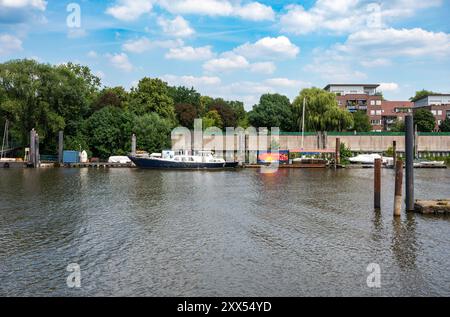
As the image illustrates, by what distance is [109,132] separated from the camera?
75.4 m

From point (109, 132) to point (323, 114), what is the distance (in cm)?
3756

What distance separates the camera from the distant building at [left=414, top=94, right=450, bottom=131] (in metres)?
120

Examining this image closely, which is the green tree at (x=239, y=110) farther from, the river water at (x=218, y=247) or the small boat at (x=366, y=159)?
the river water at (x=218, y=247)

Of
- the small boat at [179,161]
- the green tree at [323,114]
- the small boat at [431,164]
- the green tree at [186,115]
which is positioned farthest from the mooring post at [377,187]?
the green tree at [186,115]

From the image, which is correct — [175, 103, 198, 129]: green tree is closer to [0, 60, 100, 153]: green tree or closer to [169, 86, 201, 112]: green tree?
[169, 86, 201, 112]: green tree

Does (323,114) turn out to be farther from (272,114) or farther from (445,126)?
(445,126)

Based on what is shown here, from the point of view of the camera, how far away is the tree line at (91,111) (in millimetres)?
70312

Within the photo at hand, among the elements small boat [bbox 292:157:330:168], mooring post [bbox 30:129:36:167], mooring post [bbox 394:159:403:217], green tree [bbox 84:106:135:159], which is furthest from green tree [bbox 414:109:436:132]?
mooring post [bbox 394:159:403:217]

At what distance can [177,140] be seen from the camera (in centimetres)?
7931

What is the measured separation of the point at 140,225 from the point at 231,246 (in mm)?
5562

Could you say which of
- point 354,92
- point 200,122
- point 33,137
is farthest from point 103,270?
point 354,92
